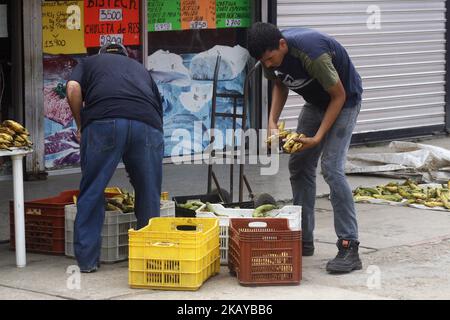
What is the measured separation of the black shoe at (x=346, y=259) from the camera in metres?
7.40

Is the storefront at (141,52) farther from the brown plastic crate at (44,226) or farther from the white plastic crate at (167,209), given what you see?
the white plastic crate at (167,209)

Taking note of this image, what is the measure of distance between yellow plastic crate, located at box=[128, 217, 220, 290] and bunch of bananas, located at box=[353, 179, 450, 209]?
393 cm

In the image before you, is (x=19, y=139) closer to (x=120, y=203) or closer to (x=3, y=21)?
(x=120, y=203)

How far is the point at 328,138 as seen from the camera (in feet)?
24.9

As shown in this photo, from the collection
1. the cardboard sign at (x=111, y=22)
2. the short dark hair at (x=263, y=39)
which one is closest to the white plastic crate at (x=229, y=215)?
the short dark hair at (x=263, y=39)

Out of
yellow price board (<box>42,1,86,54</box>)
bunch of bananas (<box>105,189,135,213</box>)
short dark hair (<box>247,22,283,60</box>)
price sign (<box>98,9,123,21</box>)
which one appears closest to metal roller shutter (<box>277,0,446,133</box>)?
price sign (<box>98,9,123,21</box>)

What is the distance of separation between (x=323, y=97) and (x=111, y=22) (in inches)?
185

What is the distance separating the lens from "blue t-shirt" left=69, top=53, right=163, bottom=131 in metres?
7.43

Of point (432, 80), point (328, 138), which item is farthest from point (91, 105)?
point (432, 80)

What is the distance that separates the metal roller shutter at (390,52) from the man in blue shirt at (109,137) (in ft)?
19.8

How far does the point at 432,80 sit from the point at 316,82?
28.4 feet

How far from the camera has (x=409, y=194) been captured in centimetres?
1064

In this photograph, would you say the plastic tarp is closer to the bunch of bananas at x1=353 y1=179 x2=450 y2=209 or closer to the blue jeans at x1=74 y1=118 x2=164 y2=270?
the bunch of bananas at x1=353 y1=179 x2=450 y2=209

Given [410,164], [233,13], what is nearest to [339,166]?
[410,164]
